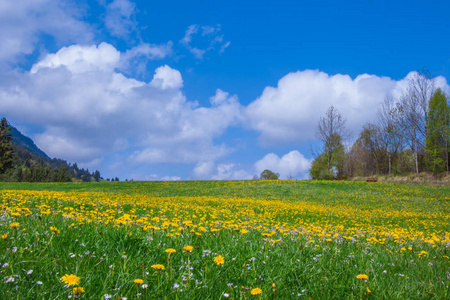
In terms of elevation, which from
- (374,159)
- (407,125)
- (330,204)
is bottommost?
(330,204)

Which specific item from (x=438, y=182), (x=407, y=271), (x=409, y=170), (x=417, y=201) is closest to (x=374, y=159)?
(x=409, y=170)

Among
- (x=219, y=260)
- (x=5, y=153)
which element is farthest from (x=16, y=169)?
(x=219, y=260)

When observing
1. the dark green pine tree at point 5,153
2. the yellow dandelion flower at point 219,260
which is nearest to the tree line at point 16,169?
the dark green pine tree at point 5,153

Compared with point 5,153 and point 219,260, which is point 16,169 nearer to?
point 5,153

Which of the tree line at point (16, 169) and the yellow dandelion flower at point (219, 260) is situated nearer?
the yellow dandelion flower at point (219, 260)

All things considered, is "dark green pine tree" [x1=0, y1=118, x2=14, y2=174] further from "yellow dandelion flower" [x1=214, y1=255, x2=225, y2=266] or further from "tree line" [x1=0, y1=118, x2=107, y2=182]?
"yellow dandelion flower" [x1=214, y1=255, x2=225, y2=266]

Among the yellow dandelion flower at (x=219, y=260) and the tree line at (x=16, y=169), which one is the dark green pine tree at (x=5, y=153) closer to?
the tree line at (x=16, y=169)

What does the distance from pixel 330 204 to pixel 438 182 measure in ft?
76.5

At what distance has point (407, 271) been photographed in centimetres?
364

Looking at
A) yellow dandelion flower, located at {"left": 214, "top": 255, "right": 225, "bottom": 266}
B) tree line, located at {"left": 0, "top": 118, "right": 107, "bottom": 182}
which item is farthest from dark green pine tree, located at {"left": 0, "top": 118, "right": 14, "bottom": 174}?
yellow dandelion flower, located at {"left": 214, "top": 255, "right": 225, "bottom": 266}

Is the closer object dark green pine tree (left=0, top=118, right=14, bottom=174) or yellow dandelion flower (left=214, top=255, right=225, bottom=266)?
yellow dandelion flower (left=214, top=255, right=225, bottom=266)

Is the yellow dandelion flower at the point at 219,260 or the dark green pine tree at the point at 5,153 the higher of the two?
the dark green pine tree at the point at 5,153

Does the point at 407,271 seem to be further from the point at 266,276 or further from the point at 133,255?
the point at 133,255

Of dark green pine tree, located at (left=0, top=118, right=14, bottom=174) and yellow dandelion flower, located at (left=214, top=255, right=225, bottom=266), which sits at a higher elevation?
dark green pine tree, located at (left=0, top=118, right=14, bottom=174)
